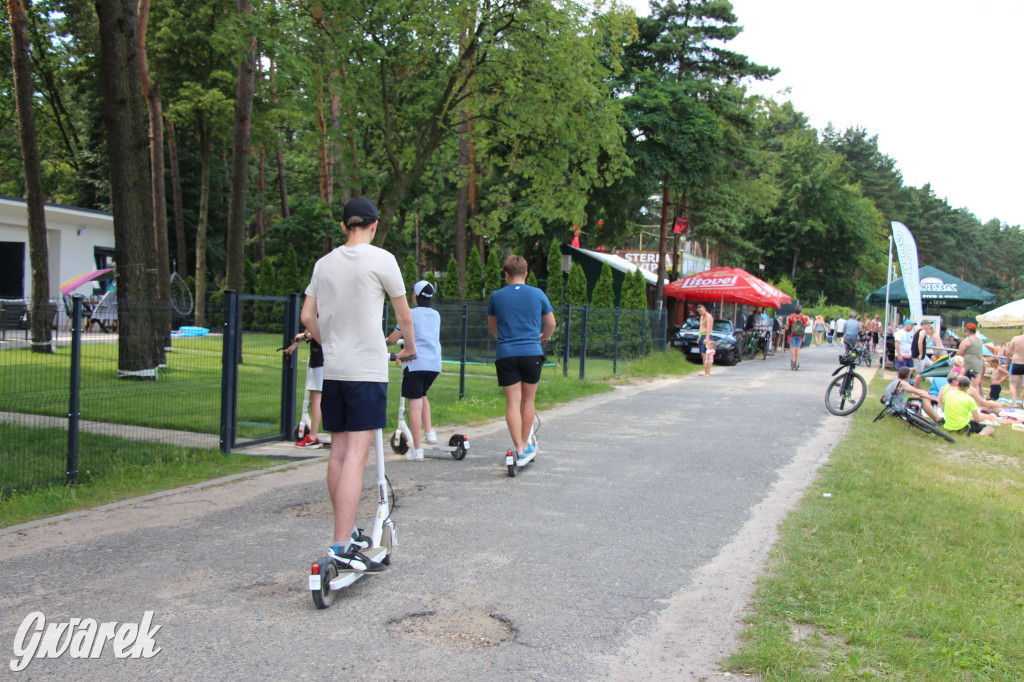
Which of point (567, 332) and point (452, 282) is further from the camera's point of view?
point (452, 282)

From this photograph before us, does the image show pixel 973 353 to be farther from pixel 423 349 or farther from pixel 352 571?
pixel 352 571

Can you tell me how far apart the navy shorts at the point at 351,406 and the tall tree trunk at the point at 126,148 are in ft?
25.5

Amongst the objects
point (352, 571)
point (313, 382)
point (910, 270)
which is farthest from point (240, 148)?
point (910, 270)

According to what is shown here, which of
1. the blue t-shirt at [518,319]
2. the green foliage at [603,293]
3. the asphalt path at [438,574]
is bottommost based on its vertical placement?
the asphalt path at [438,574]

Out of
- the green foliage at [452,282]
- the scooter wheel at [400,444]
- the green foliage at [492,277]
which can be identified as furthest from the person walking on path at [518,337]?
the green foliage at [452,282]

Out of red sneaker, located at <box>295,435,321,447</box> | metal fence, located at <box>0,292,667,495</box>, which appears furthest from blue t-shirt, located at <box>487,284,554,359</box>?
metal fence, located at <box>0,292,667,495</box>

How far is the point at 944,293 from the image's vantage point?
26203 millimetres

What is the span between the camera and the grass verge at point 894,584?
11.4ft

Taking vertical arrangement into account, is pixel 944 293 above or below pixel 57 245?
below

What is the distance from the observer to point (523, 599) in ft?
13.5

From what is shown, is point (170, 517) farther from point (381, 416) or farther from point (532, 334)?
point (532, 334)

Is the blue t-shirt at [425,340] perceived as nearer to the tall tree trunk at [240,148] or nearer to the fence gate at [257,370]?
the fence gate at [257,370]

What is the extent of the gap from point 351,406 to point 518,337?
3.36m

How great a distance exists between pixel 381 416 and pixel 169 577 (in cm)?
149
